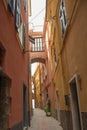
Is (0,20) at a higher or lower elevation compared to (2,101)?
higher

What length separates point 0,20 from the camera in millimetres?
4539

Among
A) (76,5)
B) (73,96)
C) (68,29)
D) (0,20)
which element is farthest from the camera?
(73,96)

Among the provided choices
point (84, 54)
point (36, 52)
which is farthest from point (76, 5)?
point (36, 52)

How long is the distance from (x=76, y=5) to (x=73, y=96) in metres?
3.28

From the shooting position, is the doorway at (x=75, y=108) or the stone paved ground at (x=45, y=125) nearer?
the doorway at (x=75, y=108)

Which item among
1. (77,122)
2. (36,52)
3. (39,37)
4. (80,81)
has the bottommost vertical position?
(77,122)

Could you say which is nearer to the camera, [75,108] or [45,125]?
[75,108]

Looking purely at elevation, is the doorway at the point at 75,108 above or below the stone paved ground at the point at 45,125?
above

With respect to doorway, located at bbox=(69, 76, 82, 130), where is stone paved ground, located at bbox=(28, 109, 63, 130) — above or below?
below

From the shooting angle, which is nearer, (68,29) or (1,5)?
(1,5)

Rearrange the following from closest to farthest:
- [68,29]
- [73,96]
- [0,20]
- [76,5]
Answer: [0,20]
[76,5]
[68,29]
[73,96]

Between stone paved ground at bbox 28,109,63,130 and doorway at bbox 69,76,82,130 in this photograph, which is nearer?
doorway at bbox 69,76,82,130

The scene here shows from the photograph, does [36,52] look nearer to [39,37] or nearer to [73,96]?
[39,37]

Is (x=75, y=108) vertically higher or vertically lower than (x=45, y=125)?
higher
